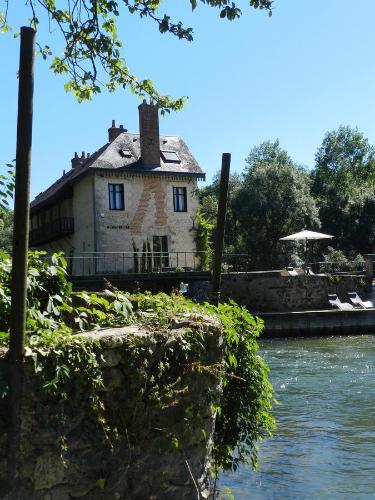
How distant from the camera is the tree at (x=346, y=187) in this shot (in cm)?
4706

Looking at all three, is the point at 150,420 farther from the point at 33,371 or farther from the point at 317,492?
the point at 317,492

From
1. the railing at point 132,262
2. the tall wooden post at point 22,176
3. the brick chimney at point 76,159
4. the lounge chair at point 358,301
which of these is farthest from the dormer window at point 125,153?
the tall wooden post at point 22,176

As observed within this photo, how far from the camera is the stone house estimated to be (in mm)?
32531

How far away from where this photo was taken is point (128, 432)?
3701mm

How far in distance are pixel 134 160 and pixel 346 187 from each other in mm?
32099

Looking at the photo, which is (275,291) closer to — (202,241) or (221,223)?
(202,241)

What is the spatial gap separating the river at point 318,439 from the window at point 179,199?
18552 millimetres

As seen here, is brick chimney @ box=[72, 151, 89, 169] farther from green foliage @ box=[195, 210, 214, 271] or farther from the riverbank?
the riverbank

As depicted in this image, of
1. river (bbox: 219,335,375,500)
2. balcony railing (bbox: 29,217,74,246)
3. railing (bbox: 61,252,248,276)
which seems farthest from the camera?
balcony railing (bbox: 29,217,74,246)

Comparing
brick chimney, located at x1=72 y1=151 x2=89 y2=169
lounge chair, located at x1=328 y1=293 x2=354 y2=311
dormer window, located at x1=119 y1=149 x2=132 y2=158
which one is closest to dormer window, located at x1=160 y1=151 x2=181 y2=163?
dormer window, located at x1=119 y1=149 x2=132 y2=158

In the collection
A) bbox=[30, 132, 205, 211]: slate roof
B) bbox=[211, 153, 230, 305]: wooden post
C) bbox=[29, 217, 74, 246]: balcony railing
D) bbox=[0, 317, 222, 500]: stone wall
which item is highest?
bbox=[30, 132, 205, 211]: slate roof

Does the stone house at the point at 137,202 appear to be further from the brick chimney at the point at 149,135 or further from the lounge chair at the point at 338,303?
the lounge chair at the point at 338,303

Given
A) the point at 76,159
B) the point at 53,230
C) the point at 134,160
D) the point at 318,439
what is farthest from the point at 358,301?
the point at 76,159

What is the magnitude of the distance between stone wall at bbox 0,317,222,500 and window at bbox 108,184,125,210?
2911cm
